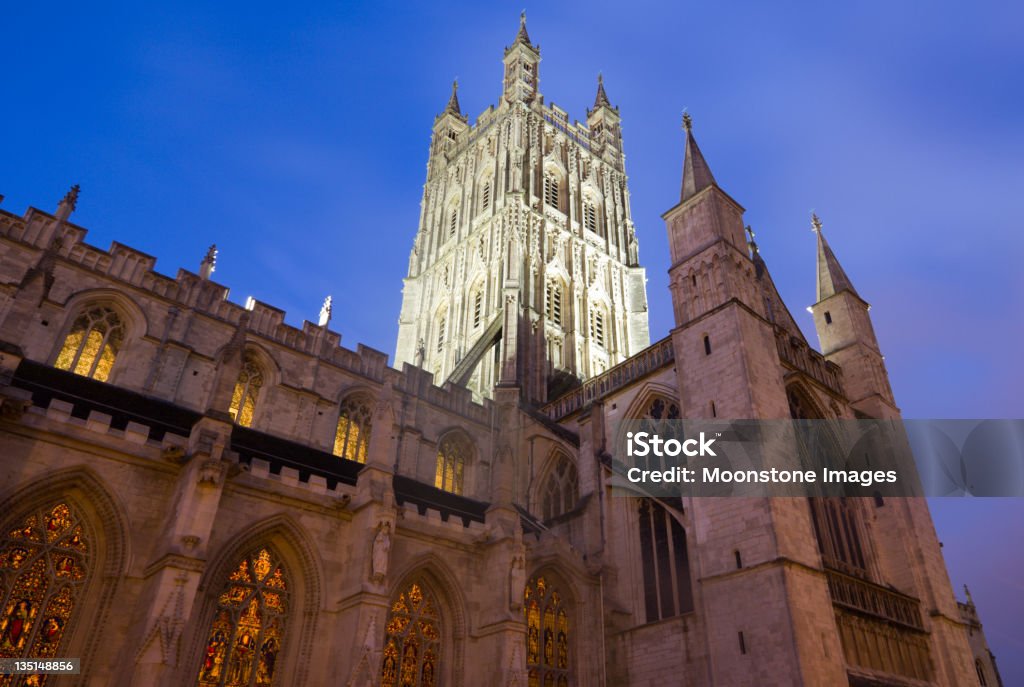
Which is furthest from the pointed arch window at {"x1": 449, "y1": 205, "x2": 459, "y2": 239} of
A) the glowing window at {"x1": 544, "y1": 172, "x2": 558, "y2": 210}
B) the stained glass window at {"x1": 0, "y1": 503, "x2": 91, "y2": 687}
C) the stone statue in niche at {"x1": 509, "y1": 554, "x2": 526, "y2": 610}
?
the stained glass window at {"x1": 0, "y1": 503, "x2": 91, "y2": 687}

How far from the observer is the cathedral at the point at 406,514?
12227mm

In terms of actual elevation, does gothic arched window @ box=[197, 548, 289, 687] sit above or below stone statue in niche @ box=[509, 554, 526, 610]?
below

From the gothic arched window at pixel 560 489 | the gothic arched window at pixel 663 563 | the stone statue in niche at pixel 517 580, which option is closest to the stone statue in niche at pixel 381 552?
the stone statue in niche at pixel 517 580

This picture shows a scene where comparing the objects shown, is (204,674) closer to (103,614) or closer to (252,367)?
(103,614)

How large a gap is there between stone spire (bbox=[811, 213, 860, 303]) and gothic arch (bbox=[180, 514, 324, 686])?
20.7 metres

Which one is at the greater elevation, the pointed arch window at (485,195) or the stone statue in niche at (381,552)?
the pointed arch window at (485,195)

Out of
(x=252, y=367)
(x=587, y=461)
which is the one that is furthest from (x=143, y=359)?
(x=587, y=461)

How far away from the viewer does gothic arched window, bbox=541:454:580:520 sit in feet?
73.9

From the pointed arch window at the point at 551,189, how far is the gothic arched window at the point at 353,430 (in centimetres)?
2200

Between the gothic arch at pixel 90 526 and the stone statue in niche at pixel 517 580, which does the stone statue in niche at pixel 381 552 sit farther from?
the gothic arch at pixel 90 526

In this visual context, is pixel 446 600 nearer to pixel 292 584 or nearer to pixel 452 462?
pixel 292 584

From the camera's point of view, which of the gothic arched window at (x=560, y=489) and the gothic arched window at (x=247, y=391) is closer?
the gothic arched window at (x=247, y=391)

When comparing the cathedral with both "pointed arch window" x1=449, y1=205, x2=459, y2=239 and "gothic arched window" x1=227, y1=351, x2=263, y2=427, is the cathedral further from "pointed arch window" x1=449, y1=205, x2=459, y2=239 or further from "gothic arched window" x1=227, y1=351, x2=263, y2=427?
"pointed arch window" x1=449, y1=205, x2=459, y2=239

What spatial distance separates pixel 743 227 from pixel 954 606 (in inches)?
505
